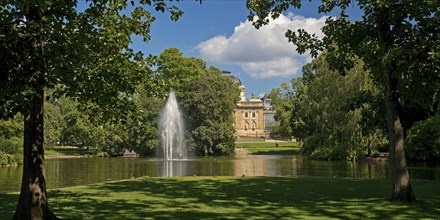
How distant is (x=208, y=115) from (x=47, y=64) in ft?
153

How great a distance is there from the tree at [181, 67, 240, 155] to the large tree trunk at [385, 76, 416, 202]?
42.8 m

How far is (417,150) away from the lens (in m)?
29.6

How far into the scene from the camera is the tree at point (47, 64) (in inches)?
248

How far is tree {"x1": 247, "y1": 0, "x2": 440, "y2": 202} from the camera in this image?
8.97m

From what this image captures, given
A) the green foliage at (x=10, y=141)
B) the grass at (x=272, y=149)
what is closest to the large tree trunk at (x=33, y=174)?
the green foliage at (x=10, y=141)

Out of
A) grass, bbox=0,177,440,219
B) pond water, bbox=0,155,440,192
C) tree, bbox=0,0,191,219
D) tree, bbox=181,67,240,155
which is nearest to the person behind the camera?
tree, bbox=0,0,191,219

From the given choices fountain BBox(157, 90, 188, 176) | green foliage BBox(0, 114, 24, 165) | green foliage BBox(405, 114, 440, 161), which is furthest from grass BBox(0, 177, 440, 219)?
fountain BBox(157, 90, 188, 176)

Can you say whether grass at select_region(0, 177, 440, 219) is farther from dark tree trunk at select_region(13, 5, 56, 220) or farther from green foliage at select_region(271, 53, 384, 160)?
green foliage at select_region(271, 53, 384, 160)

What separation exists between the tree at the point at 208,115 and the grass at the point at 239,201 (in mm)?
38417

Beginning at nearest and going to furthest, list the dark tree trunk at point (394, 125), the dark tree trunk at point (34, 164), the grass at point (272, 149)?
the dark tree trunk at point (34, 164)
the dark tree trunk at point (394, 125)
the grass at point (272, 149)

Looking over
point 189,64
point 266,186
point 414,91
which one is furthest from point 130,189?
point 189,64

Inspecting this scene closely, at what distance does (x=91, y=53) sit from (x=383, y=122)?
28.0 ft

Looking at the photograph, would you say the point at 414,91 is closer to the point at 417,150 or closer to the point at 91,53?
the point at 91,53

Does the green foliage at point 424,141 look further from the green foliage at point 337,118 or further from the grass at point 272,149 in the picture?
the grass at point 272,149
